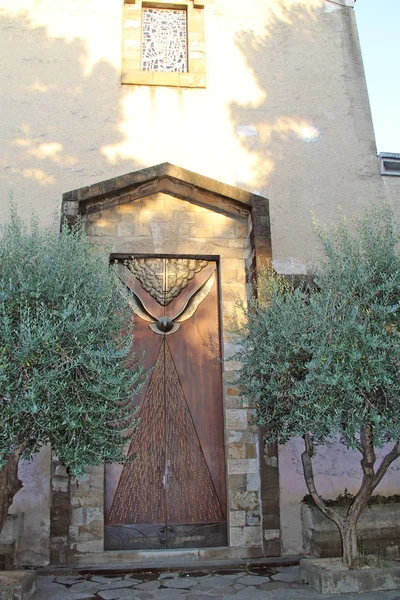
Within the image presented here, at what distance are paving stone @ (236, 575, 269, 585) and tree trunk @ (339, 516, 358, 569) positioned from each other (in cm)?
80

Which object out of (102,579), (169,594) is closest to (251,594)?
(169,594)

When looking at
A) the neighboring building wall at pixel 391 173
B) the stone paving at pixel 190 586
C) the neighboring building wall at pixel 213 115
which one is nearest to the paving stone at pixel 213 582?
the stone paving at pixel 190 586

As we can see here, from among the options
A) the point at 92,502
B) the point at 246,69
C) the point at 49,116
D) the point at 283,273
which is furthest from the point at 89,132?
the point at 92,502

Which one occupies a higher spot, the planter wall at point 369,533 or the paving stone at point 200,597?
the planter wall at point 369,533

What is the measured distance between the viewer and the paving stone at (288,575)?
16.7 feet

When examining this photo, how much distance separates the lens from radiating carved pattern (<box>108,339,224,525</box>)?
5988mm

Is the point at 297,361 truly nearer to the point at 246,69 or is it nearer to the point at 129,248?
the point at 129,248

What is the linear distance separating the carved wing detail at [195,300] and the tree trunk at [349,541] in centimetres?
284

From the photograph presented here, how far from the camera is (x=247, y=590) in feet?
15.6

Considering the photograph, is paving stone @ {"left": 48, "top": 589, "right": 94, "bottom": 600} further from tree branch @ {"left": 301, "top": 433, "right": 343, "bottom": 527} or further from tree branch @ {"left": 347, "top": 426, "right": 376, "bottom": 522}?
tree branch @ {"left": 347, "top": 426, "right": 376, "bottom": 522}

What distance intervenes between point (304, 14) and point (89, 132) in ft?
12.0

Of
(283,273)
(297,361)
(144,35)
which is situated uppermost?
(144,35)

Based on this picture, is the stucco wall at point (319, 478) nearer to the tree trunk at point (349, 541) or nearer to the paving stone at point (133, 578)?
the tree trunk at point (349, 541)

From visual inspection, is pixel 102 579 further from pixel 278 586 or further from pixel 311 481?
pixel 311 481
